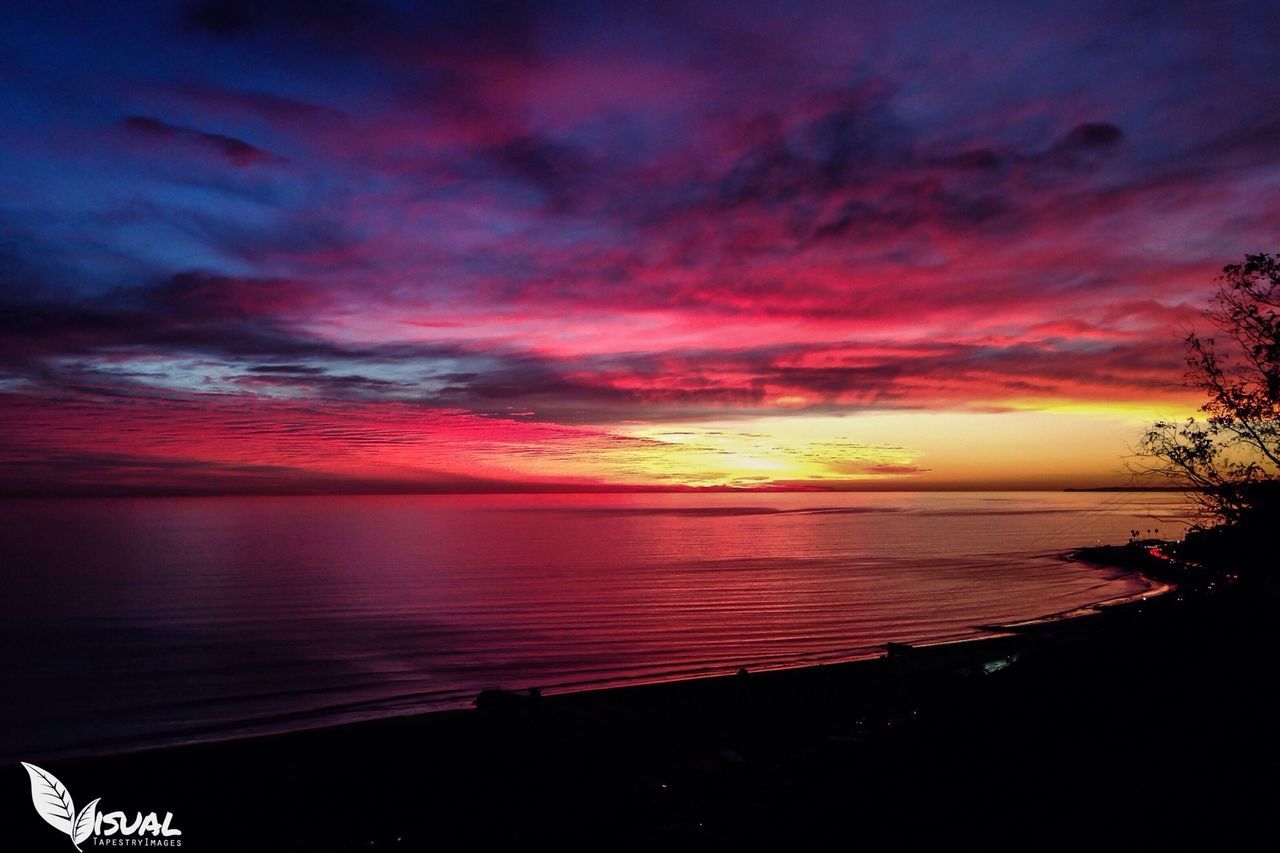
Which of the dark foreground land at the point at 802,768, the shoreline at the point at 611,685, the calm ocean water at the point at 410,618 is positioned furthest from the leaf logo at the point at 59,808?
the calm ocean water at the point at 410,618

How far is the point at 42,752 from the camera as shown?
27.1 meters

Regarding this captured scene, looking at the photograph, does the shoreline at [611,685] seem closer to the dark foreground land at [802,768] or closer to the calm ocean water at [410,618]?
the calm ocean water at [410,618]

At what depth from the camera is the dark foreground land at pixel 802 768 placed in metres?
11.5

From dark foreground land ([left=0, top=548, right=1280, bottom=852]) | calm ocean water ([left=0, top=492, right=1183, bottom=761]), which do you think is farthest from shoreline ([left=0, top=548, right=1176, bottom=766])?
dark foreground land ([left=0, top=548, right=1280, bottom=852])

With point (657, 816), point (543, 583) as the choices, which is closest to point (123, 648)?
point (543, 583)

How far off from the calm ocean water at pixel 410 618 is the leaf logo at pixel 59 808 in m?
6.66

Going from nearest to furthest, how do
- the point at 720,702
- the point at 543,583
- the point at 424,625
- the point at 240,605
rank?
the point at 720,702
the point at 424,625
the point at 240,605
the point at 543,583

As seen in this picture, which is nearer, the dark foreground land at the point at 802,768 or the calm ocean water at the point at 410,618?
the dark foreground land at the point at 802,768

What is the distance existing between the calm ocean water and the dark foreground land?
7.43 metres

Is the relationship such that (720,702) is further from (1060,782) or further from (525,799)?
(1060,782)

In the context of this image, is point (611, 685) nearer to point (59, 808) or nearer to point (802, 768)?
point (802, 768)

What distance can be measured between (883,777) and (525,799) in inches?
409

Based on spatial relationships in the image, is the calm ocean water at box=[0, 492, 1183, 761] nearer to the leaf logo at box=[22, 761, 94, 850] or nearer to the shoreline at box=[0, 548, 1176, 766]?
the shoreline at box=[0, 548, 1176, 766]

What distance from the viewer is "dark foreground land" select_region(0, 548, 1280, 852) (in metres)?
11.5
